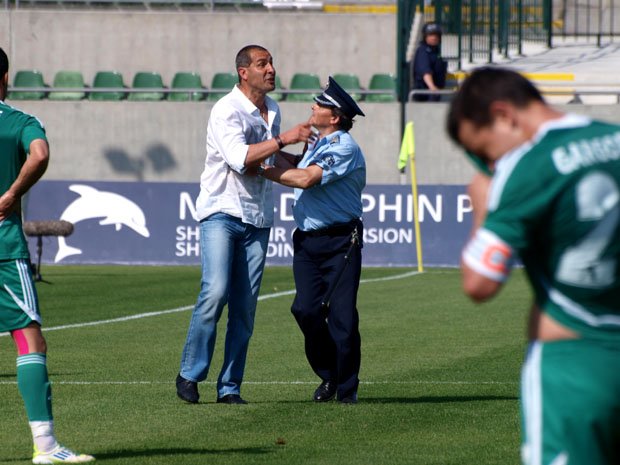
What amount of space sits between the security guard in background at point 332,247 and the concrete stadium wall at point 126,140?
62.1 feet

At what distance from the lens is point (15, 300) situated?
21.7 feet

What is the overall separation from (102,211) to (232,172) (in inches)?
632

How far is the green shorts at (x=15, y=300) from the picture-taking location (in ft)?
21.7

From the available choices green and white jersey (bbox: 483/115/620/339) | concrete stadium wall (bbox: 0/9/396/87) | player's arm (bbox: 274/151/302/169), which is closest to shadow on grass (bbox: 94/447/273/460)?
player's arm (bbox: 274/151/302/169)

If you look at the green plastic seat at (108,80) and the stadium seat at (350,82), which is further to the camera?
the green plastic seat at (108,80)

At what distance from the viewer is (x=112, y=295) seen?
1842 centimetres

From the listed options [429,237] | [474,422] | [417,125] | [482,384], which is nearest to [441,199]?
[429,237]

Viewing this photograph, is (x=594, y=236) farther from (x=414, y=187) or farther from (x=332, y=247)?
(x=414, y=187)

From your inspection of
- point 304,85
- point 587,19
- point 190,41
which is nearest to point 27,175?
point 304,85

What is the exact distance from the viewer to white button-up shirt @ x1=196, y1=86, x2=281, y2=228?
28.9 feet

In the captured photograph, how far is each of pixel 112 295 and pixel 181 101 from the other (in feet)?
34.6

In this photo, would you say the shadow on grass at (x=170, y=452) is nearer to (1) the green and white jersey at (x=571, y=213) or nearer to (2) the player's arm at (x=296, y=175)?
(2) the player's arm at (x=296, y=175)

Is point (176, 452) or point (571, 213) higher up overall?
point (571, 213)

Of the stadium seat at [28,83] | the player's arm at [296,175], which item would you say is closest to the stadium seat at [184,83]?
the stadium seat at [28,83]
